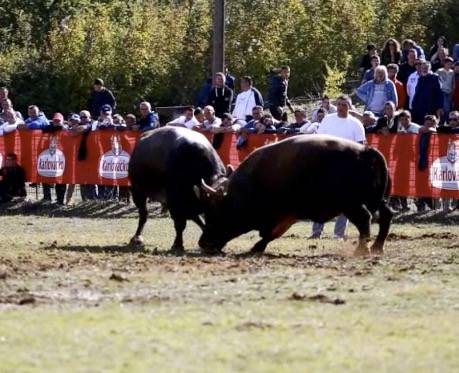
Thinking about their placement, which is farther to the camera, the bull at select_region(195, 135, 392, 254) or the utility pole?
the utility pole

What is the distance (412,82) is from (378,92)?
0.85m

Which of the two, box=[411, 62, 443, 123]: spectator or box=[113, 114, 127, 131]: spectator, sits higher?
box=[411, 62, 443, 123]: spectator

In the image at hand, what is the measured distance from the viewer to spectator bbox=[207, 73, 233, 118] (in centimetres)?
2759

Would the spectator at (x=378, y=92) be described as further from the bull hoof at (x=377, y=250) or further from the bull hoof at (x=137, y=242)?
the bull hoof at (x=377, y=250)

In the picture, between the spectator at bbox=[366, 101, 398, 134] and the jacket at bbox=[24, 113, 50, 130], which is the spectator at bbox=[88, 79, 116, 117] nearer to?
the jacket at bbox=[24, 113, 50, 130]

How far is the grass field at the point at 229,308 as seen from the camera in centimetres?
1035

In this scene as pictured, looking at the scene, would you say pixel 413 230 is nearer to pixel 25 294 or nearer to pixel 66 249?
pixel 66 249

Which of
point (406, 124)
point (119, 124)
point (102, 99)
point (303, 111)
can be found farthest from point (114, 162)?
point (406, 124)

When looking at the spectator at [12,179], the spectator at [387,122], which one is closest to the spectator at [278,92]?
the spectator at [387,122]

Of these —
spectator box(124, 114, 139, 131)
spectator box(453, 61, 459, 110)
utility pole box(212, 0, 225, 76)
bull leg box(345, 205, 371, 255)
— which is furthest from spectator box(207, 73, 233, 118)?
bull leg box(345, 205, 371, 255)

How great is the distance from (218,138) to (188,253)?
7577 mm

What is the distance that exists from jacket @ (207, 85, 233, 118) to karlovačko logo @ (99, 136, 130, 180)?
2.07 meters

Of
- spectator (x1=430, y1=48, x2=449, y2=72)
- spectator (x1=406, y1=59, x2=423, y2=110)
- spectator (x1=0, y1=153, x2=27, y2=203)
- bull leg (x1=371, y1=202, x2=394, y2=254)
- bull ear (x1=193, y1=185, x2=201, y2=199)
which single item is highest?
spectator (x1=430, y1=48, x2=449, y2=72)

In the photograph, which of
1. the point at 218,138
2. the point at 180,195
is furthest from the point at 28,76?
the point at 180,195
